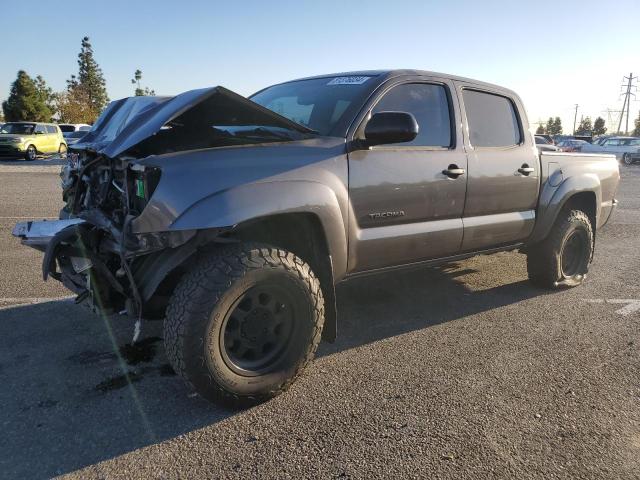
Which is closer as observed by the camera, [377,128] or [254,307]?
[254,307]

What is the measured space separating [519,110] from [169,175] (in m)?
3.61

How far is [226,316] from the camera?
9.27 feet

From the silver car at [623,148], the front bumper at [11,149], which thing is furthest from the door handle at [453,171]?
the silver car at [623,148]

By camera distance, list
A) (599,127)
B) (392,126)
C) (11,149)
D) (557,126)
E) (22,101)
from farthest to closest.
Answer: (557,126) < (599,127) < (22,101) < (11,149) < (392,126)

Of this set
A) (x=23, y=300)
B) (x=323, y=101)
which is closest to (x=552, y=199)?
(x=323, y=101)

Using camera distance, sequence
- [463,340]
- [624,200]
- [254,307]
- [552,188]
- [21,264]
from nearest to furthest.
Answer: [254,307] < [463,340] < [552,188] < [21,264] < [624,200]

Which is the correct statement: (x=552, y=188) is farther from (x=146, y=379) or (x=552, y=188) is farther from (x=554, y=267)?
(x=146, y=379)

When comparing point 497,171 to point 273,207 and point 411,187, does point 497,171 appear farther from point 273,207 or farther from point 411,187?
point 273,207

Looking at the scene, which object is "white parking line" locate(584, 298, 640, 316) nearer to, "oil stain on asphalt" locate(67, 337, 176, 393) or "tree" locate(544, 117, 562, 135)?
"oil stain on asphalt" locate(67, 337, 176, 393)

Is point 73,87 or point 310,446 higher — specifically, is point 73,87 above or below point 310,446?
above

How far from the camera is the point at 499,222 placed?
4418 mm

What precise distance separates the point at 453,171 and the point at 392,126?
3.05ft

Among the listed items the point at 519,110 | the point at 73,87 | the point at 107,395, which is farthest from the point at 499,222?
the point at 73,87

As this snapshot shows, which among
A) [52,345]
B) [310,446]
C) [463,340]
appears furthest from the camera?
[463,340]
